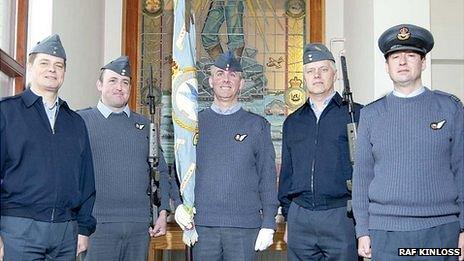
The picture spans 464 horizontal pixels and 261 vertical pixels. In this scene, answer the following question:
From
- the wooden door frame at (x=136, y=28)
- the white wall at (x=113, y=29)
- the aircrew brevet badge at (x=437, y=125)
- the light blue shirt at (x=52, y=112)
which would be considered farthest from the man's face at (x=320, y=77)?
the white wall at (x=113, y=29)

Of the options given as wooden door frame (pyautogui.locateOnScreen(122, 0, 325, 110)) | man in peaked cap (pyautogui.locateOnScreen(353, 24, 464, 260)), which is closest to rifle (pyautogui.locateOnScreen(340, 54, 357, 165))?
man in peaked cap (pyautogui.locateOnScreen(353, 24, 464, 260))

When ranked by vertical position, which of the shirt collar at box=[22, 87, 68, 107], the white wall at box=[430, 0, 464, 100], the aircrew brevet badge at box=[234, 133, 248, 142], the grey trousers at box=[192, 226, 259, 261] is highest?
the white wall at box=[430, 0, 464, 100]

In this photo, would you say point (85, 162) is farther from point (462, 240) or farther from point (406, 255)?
point (462, 240)

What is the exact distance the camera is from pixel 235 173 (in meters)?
2.95

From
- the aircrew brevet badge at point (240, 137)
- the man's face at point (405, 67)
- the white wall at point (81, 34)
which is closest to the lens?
the man's face at point (405, 67)

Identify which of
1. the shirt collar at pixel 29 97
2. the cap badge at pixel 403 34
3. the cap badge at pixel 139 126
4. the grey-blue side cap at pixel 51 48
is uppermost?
the cap badge at pixel 403 34

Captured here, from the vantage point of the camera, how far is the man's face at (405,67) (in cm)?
241

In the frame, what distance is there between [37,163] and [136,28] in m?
2.32

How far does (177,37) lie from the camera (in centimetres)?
301

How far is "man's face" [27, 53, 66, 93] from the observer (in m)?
2.50

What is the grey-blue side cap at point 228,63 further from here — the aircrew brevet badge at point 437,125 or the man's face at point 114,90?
the aircrew brevet badge at point 437,125

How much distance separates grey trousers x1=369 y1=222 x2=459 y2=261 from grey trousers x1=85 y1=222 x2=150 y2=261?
1.11m

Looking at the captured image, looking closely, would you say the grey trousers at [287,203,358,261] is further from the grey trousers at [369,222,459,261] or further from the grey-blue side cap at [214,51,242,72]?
Result: the grey-blue side cap at [214,51,242,72]

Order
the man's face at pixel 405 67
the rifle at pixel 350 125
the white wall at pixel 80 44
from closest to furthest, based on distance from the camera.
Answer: the man's face at pixel 405 67 < the rifle at pixel 350 125 < the white wall at pixel 80 44
